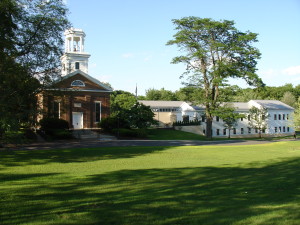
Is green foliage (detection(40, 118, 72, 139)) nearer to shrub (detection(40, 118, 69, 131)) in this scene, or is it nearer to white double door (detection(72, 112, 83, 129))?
shrub (detection(40, 118, 69, 131))

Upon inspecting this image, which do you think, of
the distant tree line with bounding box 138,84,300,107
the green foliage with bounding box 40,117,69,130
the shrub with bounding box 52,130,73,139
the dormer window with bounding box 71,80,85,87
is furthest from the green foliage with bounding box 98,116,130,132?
the distant tree line with bounding box 138,84,300,107

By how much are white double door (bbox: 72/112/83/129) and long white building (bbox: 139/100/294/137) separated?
72.6 feet

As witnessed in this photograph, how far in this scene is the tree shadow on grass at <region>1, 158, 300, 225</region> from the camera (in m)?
6.67

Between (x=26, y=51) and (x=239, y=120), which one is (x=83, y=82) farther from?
(x=239, y=120)

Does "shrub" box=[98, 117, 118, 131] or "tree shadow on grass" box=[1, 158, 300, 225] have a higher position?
"shrub" box=[98, 117, 118, 131]

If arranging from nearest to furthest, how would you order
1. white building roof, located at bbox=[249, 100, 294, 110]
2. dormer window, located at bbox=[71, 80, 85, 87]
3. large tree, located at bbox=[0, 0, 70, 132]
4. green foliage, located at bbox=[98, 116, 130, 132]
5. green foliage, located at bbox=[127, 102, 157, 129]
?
large tree, located at bbox=[0, 0, 70, 132], green foliage, located at bbox=[98, 116, 130, 132], dormer window, located at bbox=[71, 80, 85, 87], green foliage, located at bbox=[127, 102, 157, 129], white building roof, located at bbox=[249, 100, 294, 110]

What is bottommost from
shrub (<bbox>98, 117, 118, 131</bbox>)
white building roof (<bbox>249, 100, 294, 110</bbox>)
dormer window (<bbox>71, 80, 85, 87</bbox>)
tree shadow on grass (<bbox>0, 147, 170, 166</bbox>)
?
tree shadow on grass (<bbox>0, 147, 170, 166</bbox>)

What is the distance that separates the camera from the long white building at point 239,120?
64.9 meters

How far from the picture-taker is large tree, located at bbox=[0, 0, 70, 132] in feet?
54.5

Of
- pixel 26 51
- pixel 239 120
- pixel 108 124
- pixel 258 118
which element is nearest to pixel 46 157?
pixel 26 51

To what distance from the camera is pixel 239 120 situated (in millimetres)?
68250

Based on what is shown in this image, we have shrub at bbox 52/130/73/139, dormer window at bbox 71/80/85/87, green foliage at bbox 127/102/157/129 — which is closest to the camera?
shrub at bbox 52/130/73/139

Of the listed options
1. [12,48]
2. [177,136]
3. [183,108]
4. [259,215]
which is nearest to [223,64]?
[177,136]

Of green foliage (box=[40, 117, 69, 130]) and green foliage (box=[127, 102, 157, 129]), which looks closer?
green foliage (box=[40, 117, 69, 130])
